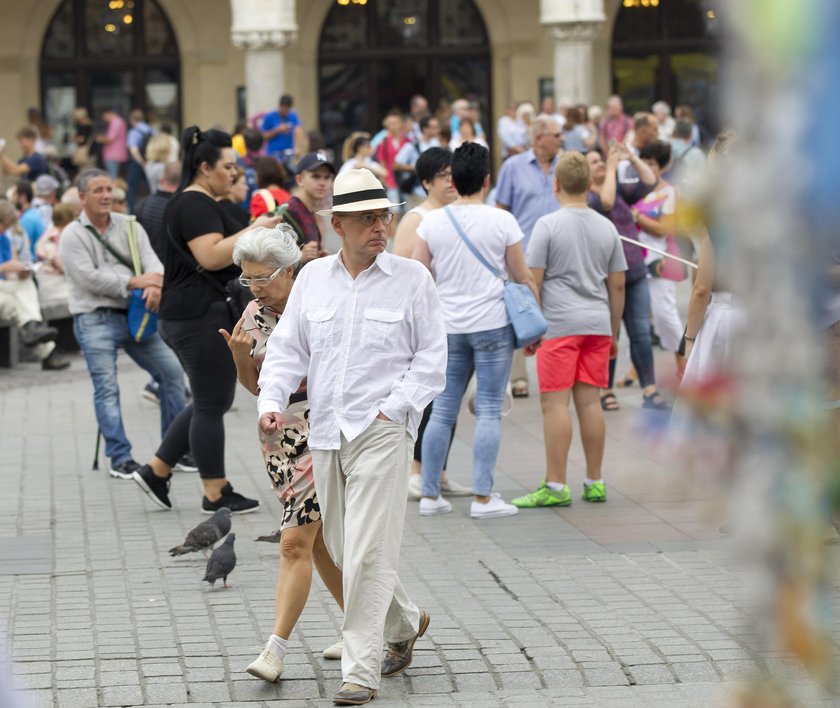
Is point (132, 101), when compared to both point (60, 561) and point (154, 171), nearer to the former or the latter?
point (154, 171)

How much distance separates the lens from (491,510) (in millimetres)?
7727

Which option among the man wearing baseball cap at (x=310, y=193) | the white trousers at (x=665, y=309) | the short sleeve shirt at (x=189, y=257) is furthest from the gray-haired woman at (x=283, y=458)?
the white trousers at (x=665, y=309)

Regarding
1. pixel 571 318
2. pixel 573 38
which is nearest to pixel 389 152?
pixel 573 38

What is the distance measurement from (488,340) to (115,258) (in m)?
2.44

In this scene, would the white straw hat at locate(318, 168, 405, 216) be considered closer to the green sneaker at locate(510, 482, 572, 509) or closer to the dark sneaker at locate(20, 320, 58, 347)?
the green sneaker at locate(510, 482, 572, 509)

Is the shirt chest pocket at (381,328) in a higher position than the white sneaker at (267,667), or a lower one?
higher

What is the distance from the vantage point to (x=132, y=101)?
30.1m

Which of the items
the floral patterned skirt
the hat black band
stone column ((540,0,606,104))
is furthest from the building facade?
the hat black band

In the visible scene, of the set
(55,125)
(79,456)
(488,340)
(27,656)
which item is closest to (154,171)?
(79,456)

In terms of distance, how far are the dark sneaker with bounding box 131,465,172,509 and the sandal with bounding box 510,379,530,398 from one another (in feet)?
13.5

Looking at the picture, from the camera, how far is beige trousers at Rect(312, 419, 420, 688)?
4840 mm

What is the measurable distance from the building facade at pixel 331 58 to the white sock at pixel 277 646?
25170mm

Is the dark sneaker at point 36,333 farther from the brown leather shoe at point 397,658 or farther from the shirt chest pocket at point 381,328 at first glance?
the shirt chest pocket at point 381,328

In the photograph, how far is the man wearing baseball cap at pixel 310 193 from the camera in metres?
8.09
